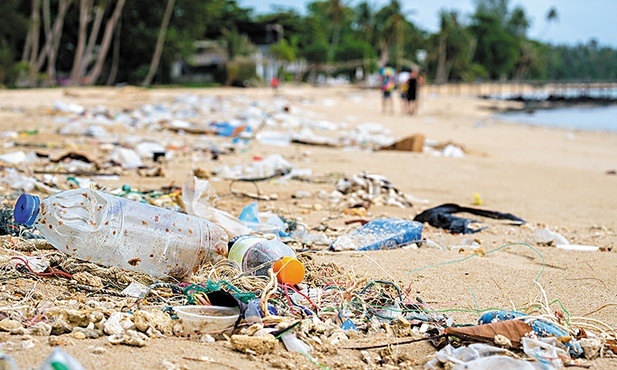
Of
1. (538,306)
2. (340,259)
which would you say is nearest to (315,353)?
(538,306)

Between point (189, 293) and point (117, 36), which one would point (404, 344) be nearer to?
point (189, 293)

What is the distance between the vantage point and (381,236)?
3.93 m

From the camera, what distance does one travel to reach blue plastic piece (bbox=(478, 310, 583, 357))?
231 cm

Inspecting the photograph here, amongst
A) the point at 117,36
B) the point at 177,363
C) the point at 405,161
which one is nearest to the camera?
the point at 177,363

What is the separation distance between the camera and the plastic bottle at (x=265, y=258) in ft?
9.14

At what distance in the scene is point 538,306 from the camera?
8.79ft

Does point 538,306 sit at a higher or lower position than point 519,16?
lower

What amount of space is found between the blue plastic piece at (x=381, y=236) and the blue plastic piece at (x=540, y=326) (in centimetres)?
128

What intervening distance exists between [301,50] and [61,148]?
45.7m

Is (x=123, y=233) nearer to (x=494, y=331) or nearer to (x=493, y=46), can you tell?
(x=494, y=331)

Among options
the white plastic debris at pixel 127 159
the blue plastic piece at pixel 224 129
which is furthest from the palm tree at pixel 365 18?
the white plastic debris at pixel 127 159

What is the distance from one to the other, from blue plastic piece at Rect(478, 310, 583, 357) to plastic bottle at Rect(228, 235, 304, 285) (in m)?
0.77

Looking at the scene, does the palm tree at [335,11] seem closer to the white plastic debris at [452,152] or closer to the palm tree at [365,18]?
the palm tree at [365,18]

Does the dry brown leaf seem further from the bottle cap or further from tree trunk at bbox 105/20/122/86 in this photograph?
tree trunk at bbox 105/20/122/86
